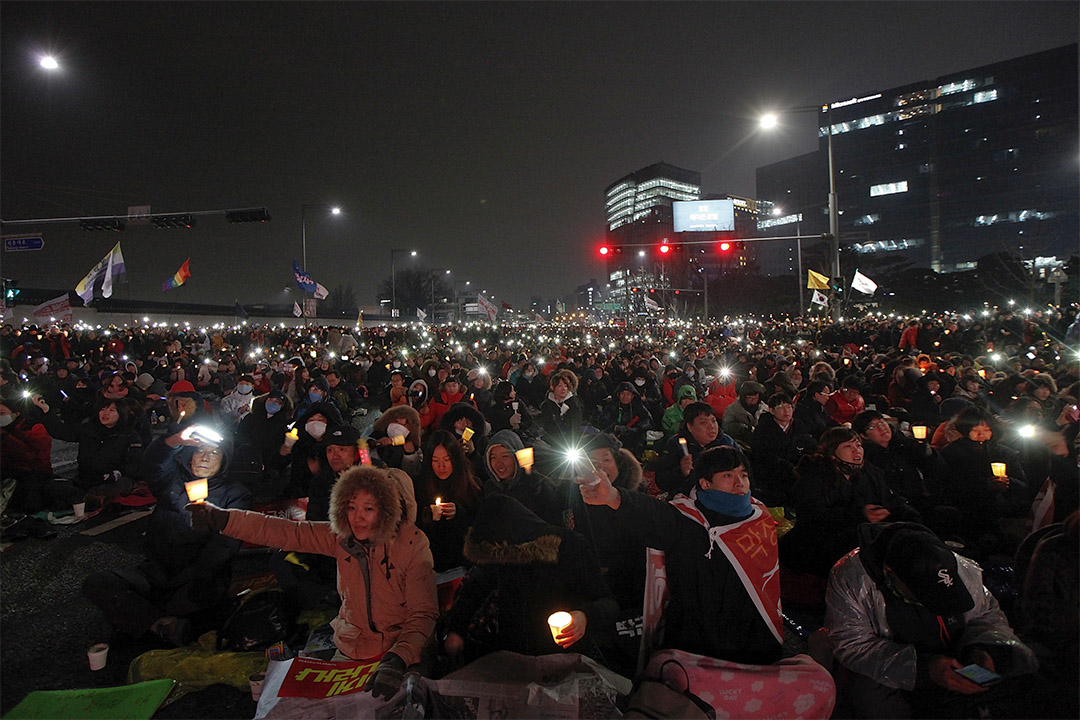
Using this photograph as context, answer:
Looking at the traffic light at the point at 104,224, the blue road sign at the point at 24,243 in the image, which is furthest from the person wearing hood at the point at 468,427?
the traffic light at the point at 104,224

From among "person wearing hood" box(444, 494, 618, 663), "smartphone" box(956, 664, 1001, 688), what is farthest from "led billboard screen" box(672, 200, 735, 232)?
"smartphone" box(956, 664, 1001, 688)

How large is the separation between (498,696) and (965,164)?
319 ft

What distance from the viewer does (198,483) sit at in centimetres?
361

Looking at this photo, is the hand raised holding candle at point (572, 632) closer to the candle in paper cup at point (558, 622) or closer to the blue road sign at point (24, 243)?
the candle in paper cup at point (558, 622)

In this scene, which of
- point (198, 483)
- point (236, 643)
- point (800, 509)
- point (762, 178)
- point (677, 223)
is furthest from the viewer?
point (762, 178)

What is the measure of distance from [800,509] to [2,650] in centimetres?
629

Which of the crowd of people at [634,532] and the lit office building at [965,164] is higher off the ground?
the lit office building at [965,164]

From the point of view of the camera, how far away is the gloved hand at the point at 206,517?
3.34 metres

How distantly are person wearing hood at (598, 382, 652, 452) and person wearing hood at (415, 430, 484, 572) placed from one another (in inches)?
225

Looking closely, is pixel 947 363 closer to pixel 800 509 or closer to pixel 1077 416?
pixel 1077 416

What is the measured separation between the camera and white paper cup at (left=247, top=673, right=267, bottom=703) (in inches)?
139

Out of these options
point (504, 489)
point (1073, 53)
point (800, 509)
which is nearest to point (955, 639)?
point (800, 509)

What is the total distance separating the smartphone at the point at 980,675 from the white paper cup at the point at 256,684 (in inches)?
153

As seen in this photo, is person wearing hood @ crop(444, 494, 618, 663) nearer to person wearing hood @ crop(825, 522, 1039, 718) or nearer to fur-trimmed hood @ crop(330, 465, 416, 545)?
fur-trimmed hood @ crop(330, 465, 416, 545)
